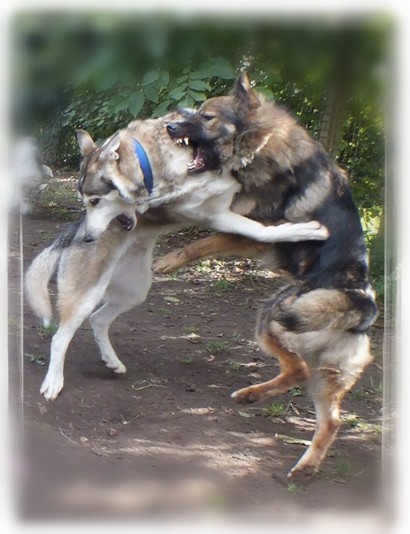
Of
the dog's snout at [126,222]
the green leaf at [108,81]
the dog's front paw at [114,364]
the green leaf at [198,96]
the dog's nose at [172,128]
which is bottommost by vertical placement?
the dog's front paw at [114,364]

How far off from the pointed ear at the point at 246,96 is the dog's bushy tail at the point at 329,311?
1.46 meters

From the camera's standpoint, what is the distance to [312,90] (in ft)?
13.7

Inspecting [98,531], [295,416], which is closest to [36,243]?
[295,416]

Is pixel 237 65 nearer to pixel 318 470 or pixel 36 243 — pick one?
pixel 318 470

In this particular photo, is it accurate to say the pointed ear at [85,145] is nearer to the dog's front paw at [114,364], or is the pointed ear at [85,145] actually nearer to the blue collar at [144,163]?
the blue collar at [144,163]

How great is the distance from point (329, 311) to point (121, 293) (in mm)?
1924

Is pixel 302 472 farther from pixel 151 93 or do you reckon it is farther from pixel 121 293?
pixel 151 93

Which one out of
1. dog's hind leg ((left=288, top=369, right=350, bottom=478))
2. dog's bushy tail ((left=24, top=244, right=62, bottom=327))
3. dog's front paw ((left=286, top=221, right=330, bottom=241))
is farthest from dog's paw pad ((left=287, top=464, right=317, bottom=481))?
dog's bushy tail ((left=24, top=244, right=62, bottom=327))

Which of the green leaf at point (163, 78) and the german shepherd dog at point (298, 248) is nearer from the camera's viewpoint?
the green leaf at point (163, 78)

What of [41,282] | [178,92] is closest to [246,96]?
[178,92]

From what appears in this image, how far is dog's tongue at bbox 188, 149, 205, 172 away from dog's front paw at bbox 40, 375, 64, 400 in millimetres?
1849

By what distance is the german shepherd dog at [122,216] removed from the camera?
4996mm

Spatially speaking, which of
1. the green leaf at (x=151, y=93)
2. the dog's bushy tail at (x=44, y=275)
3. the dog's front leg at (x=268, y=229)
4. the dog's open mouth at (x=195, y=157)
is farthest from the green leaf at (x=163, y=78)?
the dog's bushy tail at (x=44, y=275)

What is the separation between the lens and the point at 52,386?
5.05 metres
